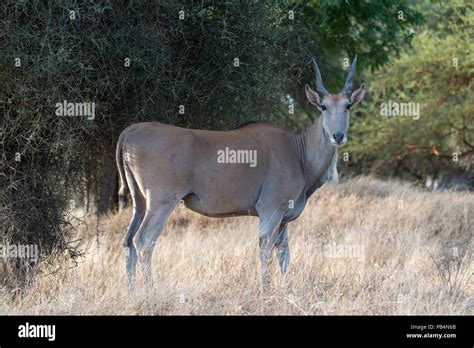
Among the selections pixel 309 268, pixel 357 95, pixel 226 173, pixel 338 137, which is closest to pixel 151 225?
pixel 226 173

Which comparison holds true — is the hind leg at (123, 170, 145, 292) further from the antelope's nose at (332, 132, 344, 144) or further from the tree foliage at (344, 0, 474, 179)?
the tree foliage at (344, 0, 474, 179)

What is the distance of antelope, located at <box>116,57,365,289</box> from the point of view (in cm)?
715

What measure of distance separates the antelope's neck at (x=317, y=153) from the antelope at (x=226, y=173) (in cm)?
1

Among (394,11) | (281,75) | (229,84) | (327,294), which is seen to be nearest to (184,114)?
(229,84)

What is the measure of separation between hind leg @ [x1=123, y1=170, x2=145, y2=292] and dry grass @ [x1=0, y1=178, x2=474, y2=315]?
0.16m

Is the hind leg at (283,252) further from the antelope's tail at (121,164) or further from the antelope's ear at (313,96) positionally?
the antelope's tail at (121,164)

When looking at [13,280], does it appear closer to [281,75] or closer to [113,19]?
[113,19]

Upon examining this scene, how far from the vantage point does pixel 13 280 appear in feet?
Answer: 24.7

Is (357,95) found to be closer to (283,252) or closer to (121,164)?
(283,252)

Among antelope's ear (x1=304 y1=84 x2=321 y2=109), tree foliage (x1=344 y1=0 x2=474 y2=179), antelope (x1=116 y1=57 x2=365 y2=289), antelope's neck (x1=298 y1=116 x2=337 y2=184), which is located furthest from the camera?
tree foliage (x1=344 y1=0 x2=474 y2=179)

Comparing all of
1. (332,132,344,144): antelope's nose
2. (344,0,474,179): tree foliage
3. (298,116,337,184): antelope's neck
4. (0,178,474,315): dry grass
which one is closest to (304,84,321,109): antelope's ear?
(298,116,337,184): antelope's neck

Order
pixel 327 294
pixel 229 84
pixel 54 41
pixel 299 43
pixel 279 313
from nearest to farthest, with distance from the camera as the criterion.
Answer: pixel 279 313 → pixel 327 294 → pixel 54 41 → pixel 229 84 → pixel 299 43

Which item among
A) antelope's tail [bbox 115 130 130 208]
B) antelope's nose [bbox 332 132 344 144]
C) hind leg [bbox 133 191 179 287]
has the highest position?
antelope's nose [bbox 332 132 344 144]

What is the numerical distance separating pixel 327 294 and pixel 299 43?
3569 millimetres
